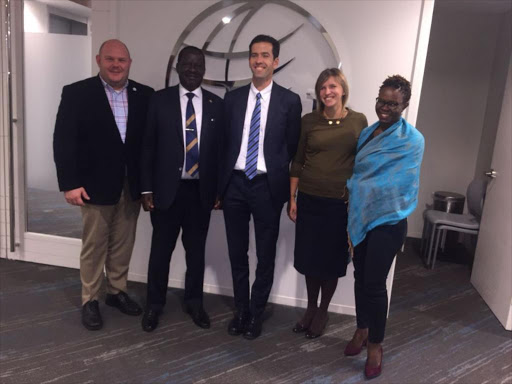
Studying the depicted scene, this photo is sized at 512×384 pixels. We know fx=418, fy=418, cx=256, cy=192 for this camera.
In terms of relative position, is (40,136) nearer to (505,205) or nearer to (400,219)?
(400,219)

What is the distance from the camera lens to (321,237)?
218 cm

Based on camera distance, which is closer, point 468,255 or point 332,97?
point 332,97

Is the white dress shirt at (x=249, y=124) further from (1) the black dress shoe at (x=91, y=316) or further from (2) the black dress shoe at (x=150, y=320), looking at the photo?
(1) the black dress shoe at (x=91, y=316)

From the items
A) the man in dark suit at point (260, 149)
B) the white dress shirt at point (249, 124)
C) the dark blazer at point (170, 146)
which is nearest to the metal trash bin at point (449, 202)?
the man in dark suit at point (260, 149)

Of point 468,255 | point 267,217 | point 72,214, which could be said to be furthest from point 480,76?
point 72,214

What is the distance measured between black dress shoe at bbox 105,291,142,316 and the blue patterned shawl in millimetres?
1449

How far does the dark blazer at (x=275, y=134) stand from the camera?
213 centimetres

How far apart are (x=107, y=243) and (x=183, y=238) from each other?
45 centimetres

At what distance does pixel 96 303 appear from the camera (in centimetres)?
246

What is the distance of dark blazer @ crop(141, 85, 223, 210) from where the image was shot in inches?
85.5

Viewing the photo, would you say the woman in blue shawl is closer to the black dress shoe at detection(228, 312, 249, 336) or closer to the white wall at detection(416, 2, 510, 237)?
the black dress shoe at detection(228, 312, 249, 336)

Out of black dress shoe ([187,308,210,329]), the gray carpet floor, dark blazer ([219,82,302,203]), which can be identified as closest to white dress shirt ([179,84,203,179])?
dark blazer ([219,82,302,203])

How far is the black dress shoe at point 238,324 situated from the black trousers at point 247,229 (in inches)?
1.5

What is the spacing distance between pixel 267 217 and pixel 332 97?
69cm
